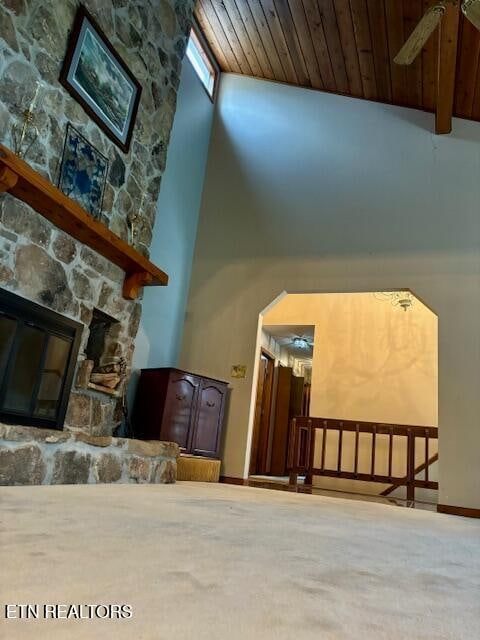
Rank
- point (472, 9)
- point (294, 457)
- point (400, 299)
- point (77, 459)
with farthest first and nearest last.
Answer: point (400, 299) → point (294, 457) → point (77, 459) → point (472, 9)

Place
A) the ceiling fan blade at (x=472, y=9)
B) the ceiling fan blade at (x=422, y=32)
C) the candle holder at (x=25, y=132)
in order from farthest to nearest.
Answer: the ceiling fan blade at (x=422, y=32), the candle holder at (x=25, y=132), the ceiling fan blade at (x=472, y=9)

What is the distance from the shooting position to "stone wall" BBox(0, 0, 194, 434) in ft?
9.48

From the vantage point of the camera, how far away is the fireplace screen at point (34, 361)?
2781mm

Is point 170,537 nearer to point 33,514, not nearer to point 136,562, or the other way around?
point 136,562

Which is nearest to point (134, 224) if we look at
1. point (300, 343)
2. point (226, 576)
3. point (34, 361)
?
point (34, 361)

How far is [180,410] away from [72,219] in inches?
84.3

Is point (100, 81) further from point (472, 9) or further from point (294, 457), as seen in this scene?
point (294, 457)

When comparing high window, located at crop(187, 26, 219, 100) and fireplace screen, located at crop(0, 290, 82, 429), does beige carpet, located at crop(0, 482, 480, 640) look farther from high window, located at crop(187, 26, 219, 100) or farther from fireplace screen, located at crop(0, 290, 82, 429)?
high window, located at crop(187, 26, 219, 100)

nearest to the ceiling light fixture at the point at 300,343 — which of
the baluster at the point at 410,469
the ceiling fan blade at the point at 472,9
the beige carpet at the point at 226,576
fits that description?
the baluster at the point at 410,469

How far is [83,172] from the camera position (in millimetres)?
3467

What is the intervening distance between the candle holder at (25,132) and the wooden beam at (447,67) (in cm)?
309

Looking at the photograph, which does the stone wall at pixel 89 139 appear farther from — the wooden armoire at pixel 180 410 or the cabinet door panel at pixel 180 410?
the cabinet door panel at pixel 180 410

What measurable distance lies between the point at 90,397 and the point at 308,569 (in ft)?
8.82

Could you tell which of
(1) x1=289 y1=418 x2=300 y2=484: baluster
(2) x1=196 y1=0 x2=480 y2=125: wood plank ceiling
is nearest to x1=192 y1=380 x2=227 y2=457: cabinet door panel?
(1) x1=289 y1=418 x2=300 y2=484: baluster
